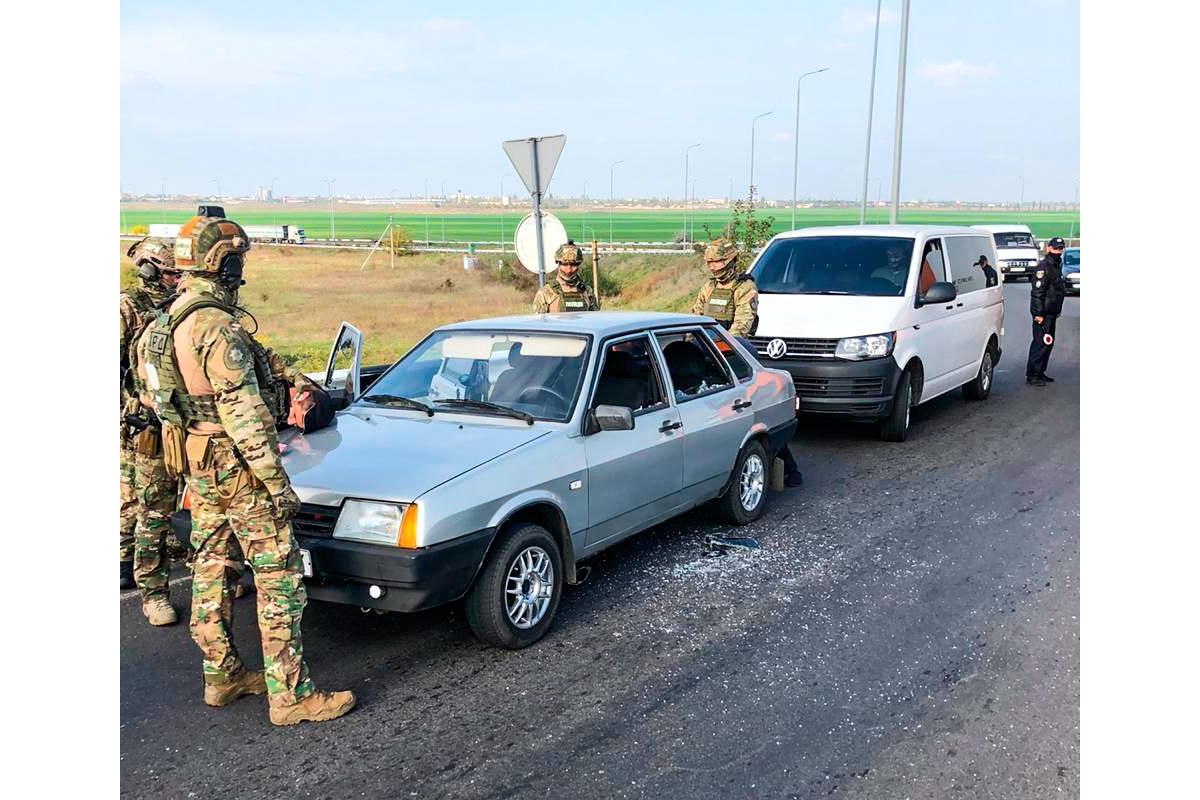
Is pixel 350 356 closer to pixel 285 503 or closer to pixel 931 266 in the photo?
pixel 285 503

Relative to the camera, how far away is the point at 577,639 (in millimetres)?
5207

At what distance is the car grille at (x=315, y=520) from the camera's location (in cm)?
464

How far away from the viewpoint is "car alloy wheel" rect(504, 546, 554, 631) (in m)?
4.98

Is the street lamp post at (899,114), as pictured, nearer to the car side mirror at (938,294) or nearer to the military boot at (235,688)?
the car side mirror at (938,294)

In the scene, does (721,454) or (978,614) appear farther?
(721,454)

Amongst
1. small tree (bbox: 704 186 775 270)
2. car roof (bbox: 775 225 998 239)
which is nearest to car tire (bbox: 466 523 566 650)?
car roof (bbox: 775 225 998 239)

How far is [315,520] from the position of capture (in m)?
4.68

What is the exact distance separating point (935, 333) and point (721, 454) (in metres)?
4.73

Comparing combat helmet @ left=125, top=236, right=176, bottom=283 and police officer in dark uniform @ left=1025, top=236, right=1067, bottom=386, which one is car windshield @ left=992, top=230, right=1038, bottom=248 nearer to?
police officer in dark uniform @ left=1025, top=236, right=1067, bottom=386

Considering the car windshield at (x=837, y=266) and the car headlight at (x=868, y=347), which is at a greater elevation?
the car windshield at (x=837, y=266)

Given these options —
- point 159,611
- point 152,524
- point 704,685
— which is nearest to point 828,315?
point 704,685

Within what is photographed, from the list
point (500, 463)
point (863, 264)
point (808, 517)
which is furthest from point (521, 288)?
point (500, 463)

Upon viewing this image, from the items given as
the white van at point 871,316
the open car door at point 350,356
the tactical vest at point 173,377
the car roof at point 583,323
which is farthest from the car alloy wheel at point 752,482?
the tactical vest at point 173,377

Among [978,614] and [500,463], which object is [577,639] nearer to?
[500,463]
